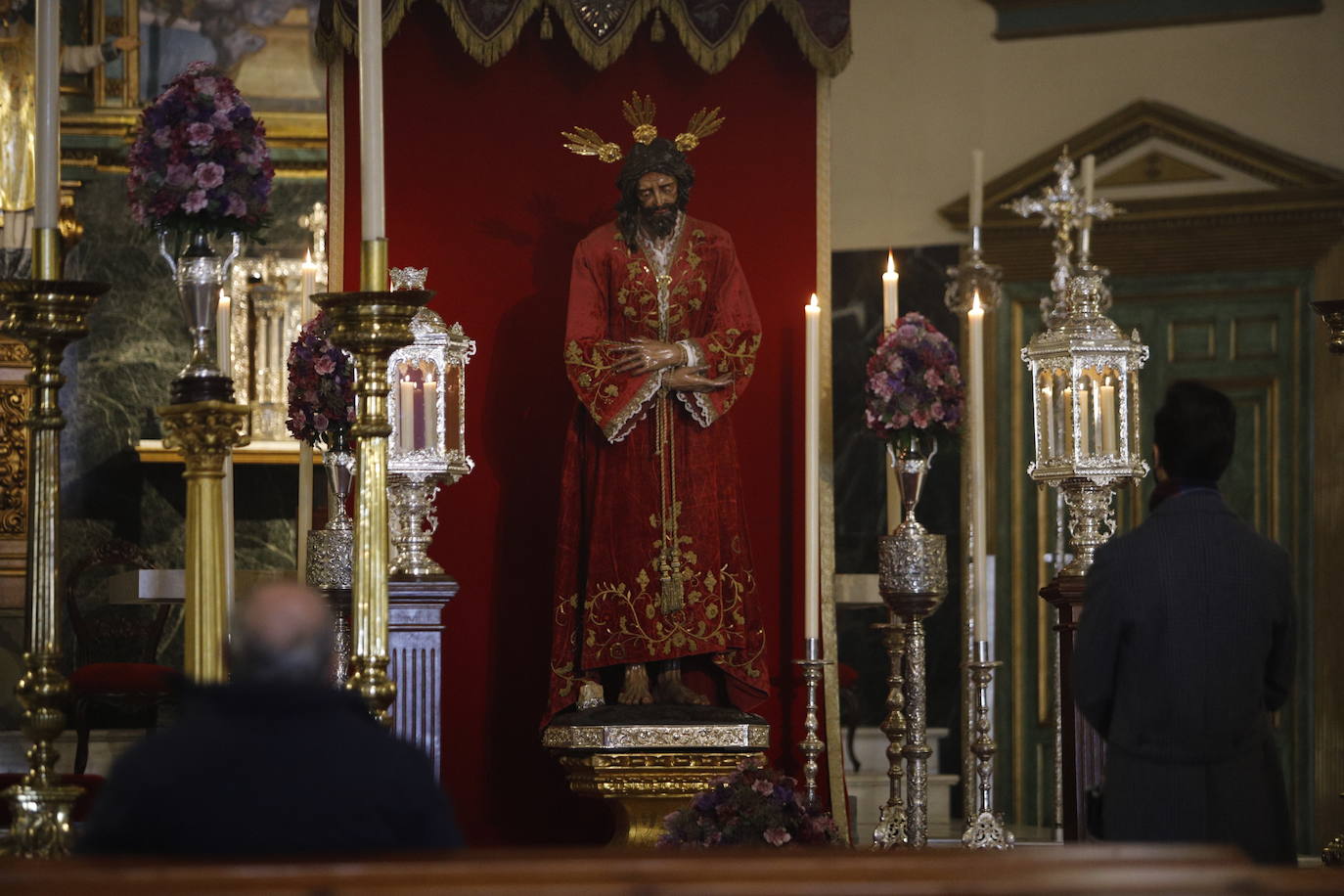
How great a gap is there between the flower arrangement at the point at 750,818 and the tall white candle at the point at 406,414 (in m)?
1.35

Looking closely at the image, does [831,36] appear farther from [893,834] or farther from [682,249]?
[893,834]

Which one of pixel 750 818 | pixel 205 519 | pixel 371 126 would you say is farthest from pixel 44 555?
pixel 750 818

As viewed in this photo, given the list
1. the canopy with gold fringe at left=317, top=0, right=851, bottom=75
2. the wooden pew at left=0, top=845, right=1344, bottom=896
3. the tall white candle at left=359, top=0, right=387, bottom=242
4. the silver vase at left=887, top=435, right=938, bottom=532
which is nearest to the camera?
the wooden pew at left=0, top=845, right=1344, bottom=896

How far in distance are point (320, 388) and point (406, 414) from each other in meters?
0.25

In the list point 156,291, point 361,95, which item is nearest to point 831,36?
point 361,95

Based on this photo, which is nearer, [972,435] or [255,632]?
[255,632]

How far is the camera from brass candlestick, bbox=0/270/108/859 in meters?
3.50

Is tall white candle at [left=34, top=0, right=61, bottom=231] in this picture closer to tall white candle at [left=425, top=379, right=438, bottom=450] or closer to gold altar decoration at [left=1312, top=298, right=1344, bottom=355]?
tall white candle at [left=425, top=379, right=438, bottom=450]

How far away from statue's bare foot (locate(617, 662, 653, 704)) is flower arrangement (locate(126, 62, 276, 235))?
2.00 metres

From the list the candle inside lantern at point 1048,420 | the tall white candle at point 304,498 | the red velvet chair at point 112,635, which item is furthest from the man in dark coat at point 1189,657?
the red velvet chair at point 112,635

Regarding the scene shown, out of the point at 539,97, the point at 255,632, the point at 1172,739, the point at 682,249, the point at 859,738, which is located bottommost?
the point at 859,738

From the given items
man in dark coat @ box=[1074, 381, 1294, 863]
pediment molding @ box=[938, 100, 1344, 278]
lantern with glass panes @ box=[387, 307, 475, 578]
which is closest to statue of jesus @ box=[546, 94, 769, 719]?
lantern with glass panes @ box=[387, 307, 475, 578]

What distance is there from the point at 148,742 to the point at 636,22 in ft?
13.2

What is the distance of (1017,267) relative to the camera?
8250mm
